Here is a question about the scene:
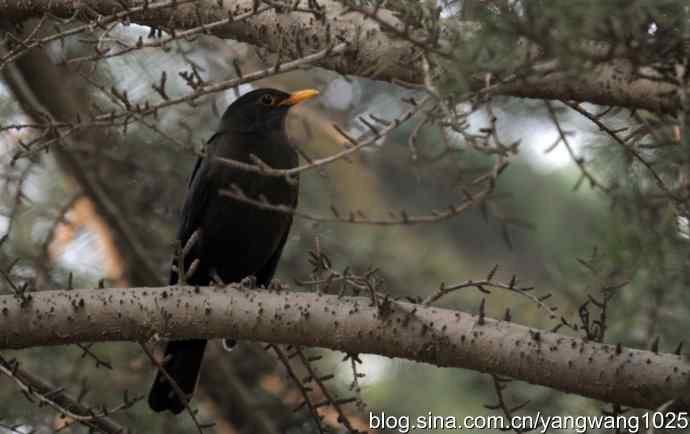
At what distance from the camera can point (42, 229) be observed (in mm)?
6109

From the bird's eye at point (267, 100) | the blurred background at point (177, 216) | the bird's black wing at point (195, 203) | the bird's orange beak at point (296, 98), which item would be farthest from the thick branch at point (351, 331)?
the bird's eye at point (267, 100)

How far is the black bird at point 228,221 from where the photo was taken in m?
4.91

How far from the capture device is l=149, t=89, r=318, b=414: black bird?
16.1 ft

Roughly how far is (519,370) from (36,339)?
1651 millimetres

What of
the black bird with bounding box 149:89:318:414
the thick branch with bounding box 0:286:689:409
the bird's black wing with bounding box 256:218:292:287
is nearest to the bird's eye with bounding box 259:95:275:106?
the black bird with bounding box 149:89:318:414

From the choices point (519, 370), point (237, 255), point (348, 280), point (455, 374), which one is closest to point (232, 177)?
point (237, 255)

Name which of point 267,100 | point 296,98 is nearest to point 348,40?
point 296,98

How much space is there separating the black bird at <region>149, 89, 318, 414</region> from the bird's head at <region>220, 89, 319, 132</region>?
17mm

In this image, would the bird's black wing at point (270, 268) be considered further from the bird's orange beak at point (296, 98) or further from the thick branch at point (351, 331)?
the thick branch at point (351, 331)

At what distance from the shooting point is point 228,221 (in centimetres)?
504

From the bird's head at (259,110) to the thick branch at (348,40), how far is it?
4.41 feet

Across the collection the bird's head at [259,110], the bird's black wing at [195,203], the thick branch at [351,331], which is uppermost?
the bird's head at [259,110]

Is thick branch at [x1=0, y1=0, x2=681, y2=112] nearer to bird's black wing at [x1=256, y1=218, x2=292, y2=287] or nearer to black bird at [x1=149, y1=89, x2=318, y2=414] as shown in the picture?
black bird at [x1=149, y1=89, x2=318, y2=414]

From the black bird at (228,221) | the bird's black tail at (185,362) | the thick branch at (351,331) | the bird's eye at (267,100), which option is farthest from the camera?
the bird's eye at (267,100)
